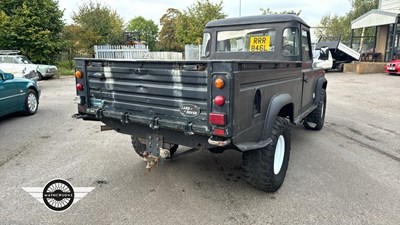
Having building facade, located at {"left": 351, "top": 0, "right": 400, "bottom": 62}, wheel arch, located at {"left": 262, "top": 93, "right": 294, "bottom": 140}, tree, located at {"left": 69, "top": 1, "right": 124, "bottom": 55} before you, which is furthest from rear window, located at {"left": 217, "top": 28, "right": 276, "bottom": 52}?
tree, located at {"left": 69, "top": 1, "right": 124, "bottom": 55}

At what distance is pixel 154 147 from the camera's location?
3160mm

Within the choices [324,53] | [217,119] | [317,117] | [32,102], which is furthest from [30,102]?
[324,53]

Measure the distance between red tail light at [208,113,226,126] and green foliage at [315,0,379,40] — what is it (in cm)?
3116

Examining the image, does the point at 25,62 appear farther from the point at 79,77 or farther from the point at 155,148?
the point at 155,148

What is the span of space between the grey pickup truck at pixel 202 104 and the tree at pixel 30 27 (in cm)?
1690

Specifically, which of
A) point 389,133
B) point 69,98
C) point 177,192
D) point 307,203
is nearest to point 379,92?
point 389,133

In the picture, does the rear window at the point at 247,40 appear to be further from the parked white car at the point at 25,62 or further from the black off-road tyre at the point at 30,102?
the parked white car at the point at 25,62

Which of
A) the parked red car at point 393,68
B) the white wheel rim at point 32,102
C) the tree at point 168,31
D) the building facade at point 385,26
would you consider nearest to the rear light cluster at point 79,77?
the white wheel rim at point 32,102

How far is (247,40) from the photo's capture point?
15.0 ft

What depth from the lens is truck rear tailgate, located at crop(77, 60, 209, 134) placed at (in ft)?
8.87

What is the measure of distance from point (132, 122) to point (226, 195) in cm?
135

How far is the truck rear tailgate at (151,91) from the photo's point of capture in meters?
2.71

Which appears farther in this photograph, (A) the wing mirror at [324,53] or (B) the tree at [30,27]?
(B) the tree at [30,27]

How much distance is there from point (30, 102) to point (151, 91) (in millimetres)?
5832
